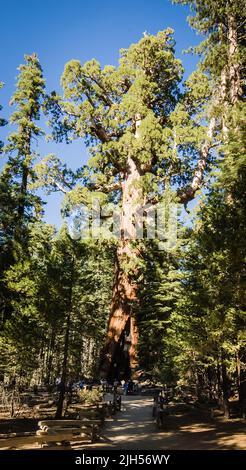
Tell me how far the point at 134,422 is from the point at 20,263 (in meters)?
9.32

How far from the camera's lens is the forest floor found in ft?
31.2

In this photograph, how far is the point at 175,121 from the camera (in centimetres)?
2514

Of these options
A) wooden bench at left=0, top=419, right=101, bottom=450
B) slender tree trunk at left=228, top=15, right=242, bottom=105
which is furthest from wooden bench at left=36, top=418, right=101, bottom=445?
slender tree trunk at left=228, top=15, right=242, bottom=105

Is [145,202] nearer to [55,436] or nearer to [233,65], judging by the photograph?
[233,65]

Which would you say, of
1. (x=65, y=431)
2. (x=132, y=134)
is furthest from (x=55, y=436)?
(x=132, y=134)

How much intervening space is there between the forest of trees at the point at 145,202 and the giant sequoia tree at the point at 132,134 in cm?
10

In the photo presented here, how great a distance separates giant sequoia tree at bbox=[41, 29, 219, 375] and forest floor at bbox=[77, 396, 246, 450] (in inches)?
342

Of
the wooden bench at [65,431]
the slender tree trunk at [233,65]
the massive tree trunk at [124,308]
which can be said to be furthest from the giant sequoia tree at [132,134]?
the wooden bench at [65,431]

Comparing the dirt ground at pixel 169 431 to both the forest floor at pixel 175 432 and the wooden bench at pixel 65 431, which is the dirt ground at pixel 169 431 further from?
the wooden bench at pixel 65 431

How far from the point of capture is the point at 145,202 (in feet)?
82.1

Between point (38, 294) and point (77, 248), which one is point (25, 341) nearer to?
point (38, 294)

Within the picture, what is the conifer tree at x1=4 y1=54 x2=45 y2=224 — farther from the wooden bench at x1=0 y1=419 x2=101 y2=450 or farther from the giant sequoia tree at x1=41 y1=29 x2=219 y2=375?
the wooden bench at x1=0 y1=419 x2=101 y2=450

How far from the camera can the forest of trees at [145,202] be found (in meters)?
13.9
